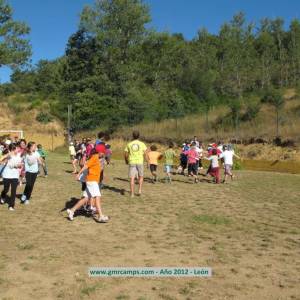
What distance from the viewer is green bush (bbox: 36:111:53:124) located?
6234cm

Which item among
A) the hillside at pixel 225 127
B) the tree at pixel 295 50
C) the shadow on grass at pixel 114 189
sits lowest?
the shadow on grass at pixel 114 189

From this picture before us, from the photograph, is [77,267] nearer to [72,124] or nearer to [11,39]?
[11,39]

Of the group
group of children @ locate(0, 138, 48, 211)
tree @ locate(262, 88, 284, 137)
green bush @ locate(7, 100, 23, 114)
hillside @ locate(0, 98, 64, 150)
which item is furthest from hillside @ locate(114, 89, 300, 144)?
group of children @ locate(0, 138, 48, 211)

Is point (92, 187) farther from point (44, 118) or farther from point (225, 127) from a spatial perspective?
point (44, 118)

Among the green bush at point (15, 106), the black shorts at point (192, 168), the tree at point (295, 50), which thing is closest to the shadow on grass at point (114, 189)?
the black shorts at point (192, 168)

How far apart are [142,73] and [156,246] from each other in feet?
195

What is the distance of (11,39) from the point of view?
48656 mm

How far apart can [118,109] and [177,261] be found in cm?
4785

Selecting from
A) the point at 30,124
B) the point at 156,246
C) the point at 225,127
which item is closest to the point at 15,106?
the point at 30,124

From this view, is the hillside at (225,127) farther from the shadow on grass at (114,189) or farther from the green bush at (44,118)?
the shadow on grass at (114,189)

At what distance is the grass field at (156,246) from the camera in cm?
613

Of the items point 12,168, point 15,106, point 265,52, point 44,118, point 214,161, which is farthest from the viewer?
point 265,52

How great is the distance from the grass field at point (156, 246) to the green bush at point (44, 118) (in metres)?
48.9

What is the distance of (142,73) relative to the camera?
218ft
